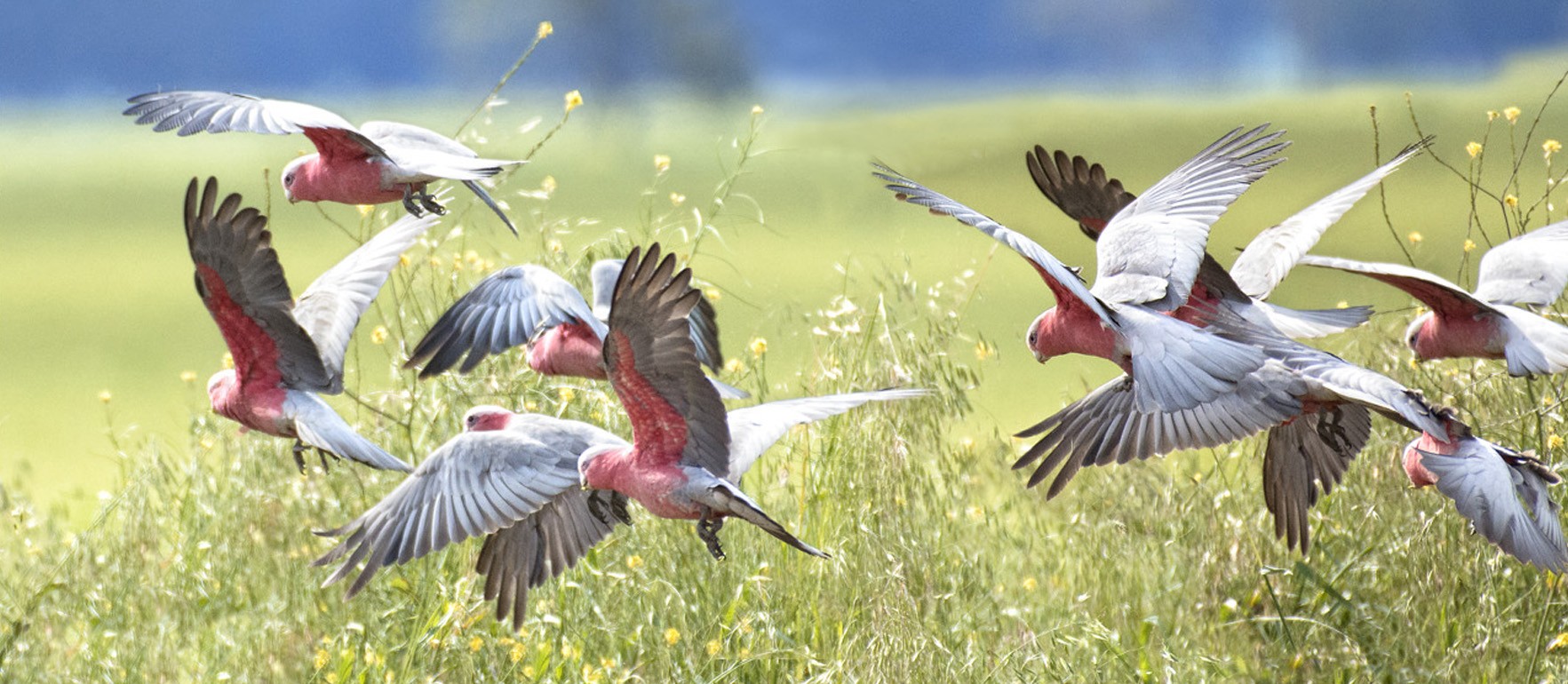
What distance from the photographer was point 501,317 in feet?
12.2

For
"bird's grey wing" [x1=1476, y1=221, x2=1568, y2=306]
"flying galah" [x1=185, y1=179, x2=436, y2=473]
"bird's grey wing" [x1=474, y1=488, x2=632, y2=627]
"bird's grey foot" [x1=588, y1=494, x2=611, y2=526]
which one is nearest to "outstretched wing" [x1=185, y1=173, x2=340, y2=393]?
"flying galah" [x1=185, y1=179, x2=436, y2=473]

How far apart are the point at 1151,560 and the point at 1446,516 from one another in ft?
2.74

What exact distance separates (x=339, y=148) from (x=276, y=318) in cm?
35

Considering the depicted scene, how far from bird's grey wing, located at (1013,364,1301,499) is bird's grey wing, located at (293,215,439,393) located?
1.42 m

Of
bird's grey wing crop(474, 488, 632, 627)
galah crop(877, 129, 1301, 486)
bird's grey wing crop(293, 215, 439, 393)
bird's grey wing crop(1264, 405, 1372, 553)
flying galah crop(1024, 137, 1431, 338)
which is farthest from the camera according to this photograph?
bird's grey wing crop(1264, 405, 1372, 553)

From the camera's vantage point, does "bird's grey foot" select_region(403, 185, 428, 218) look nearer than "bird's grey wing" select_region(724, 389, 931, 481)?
No

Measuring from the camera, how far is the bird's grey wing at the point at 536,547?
3254mm

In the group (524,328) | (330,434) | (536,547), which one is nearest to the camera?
(330,434)

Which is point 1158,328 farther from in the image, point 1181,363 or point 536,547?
point 536,547

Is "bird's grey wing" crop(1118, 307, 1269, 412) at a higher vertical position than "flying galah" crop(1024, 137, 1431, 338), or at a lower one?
lower

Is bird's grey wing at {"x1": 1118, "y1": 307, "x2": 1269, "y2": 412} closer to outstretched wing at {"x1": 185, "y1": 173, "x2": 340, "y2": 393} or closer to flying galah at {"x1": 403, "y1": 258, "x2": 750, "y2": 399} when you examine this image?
flying galah at {"x1": 403, "y1": 258, "x2": 750, "y2": 399}

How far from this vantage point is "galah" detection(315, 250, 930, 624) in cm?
248

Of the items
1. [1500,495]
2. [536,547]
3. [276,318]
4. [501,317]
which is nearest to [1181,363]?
[1500,495]

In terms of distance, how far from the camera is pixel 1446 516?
420cm
